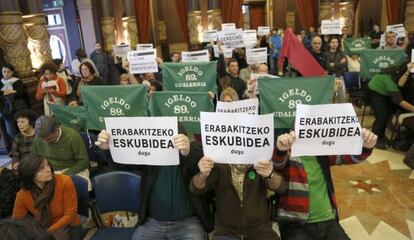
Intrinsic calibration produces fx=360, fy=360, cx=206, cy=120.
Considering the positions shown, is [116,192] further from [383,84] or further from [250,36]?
[250,36]

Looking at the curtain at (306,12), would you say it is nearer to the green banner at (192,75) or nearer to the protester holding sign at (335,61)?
the protester holding sign at (335,61)

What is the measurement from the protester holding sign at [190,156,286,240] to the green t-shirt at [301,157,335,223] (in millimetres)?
318

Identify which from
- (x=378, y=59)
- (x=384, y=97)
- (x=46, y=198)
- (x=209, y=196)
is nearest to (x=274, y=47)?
(x=378, y=59)

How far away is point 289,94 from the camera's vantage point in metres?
3.81

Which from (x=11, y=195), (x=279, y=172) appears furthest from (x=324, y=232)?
(x=11, y=195)

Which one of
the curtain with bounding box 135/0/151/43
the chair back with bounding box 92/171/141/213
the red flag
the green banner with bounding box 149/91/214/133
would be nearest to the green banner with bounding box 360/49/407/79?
the red flag

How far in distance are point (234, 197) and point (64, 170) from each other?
219cm

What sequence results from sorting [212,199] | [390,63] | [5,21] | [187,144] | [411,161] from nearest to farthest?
1. [187,144]
2. [212,199]
3. [411,161]
4. [390,63]
5. [5,21]

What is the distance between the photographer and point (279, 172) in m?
2.92

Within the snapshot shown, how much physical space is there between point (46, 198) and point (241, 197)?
163 cm

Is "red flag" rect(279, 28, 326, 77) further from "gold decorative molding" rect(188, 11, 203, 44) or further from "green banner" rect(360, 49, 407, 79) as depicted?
"gold decorative molding" rect(188, 11, 203, 44)

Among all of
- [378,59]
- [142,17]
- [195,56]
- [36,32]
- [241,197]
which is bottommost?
[241,197]

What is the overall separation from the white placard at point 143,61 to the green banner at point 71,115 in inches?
55.6

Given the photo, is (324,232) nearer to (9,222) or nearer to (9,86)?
(9,222)
